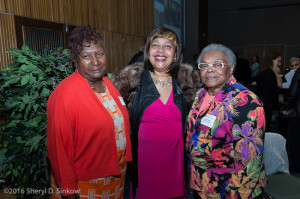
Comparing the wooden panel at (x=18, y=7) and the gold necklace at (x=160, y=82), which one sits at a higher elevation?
the wooden panel at (x=18, y=7)

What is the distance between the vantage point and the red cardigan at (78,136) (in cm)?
120

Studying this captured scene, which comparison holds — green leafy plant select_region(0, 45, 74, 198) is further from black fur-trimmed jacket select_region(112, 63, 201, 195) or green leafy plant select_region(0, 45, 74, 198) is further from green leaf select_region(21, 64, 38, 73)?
black fur-trimmed jacket select_region(112, 63, 201, 195)

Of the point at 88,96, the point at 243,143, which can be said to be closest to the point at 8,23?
the point at 88,96

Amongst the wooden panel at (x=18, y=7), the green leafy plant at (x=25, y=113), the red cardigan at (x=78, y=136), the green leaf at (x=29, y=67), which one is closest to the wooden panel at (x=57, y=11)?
the wooden panel at (x=18, y=7)

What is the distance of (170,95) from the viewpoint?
1.73 meters

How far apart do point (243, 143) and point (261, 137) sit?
4.1 inches

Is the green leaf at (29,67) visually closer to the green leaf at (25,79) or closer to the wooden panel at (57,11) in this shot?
the green leaf at (25,79)

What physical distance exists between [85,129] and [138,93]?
0.58 m

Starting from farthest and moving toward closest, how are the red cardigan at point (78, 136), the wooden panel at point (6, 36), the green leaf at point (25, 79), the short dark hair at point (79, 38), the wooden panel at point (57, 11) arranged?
1. the wooden panel at point (57, 11)
2. the wooden panel at point (6, 36)
3. the green leaf at point (25, 79)
4. the short dark hair at point (79, 38)
5. the red cardigan at point (78, 136)

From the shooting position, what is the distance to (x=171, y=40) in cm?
170

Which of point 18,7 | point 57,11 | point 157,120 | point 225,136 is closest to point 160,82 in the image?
point 157,120

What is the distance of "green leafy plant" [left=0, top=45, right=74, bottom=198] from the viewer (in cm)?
163

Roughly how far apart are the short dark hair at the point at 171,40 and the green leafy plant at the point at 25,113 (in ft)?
2.27

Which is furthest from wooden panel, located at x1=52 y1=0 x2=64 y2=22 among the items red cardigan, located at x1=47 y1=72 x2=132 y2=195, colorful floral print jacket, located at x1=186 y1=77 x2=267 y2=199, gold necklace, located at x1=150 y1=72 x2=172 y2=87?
colorful floral print jacket, located at x1=186 y1=77 x2=267 y2=199
